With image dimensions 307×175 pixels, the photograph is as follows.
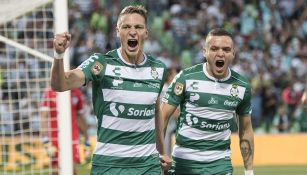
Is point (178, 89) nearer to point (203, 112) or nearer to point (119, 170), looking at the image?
point (203, 112)

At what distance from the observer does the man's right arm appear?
5617mm

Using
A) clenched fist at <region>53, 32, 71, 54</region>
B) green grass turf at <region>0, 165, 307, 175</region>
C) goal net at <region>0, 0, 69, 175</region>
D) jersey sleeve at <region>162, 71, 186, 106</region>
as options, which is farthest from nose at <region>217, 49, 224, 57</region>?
green grass turf at <region>0, 165, 307, 175</region>

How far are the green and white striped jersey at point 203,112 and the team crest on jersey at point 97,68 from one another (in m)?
1.24

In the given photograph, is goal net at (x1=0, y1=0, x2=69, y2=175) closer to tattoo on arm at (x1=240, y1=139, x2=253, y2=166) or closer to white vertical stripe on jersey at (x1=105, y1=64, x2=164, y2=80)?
tattoo on arm at (x1=240, y1=139, x2=253, y2=166)

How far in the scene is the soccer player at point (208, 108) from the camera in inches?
298

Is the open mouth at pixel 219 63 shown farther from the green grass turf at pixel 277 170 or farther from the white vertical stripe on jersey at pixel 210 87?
Answer: the green grass turf at pixel 277 170

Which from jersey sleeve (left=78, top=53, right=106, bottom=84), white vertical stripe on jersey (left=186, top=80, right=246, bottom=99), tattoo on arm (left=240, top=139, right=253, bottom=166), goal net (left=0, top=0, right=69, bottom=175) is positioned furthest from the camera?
goal net (left=0, top=0, right=69, bottom=175)

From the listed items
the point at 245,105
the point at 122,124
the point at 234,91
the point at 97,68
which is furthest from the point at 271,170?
the point at 97,68

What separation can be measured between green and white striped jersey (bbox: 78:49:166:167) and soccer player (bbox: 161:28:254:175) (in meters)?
0.92

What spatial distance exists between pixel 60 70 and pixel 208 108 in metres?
2.19

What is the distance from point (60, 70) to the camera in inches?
225

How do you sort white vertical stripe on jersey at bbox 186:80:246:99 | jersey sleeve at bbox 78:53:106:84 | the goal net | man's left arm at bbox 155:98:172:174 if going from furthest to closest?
the goal net, white vertical stripe on jersey at bbox 186:80:246:99, man's left arm at bbox 155:98:172:174, jersey sleeve at bbox 78:53:106:84

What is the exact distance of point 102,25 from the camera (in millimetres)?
23406

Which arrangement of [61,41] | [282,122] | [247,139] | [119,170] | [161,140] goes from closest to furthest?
[61,41] < [119,170] < [161,140] < [247,139] < [282,122]
